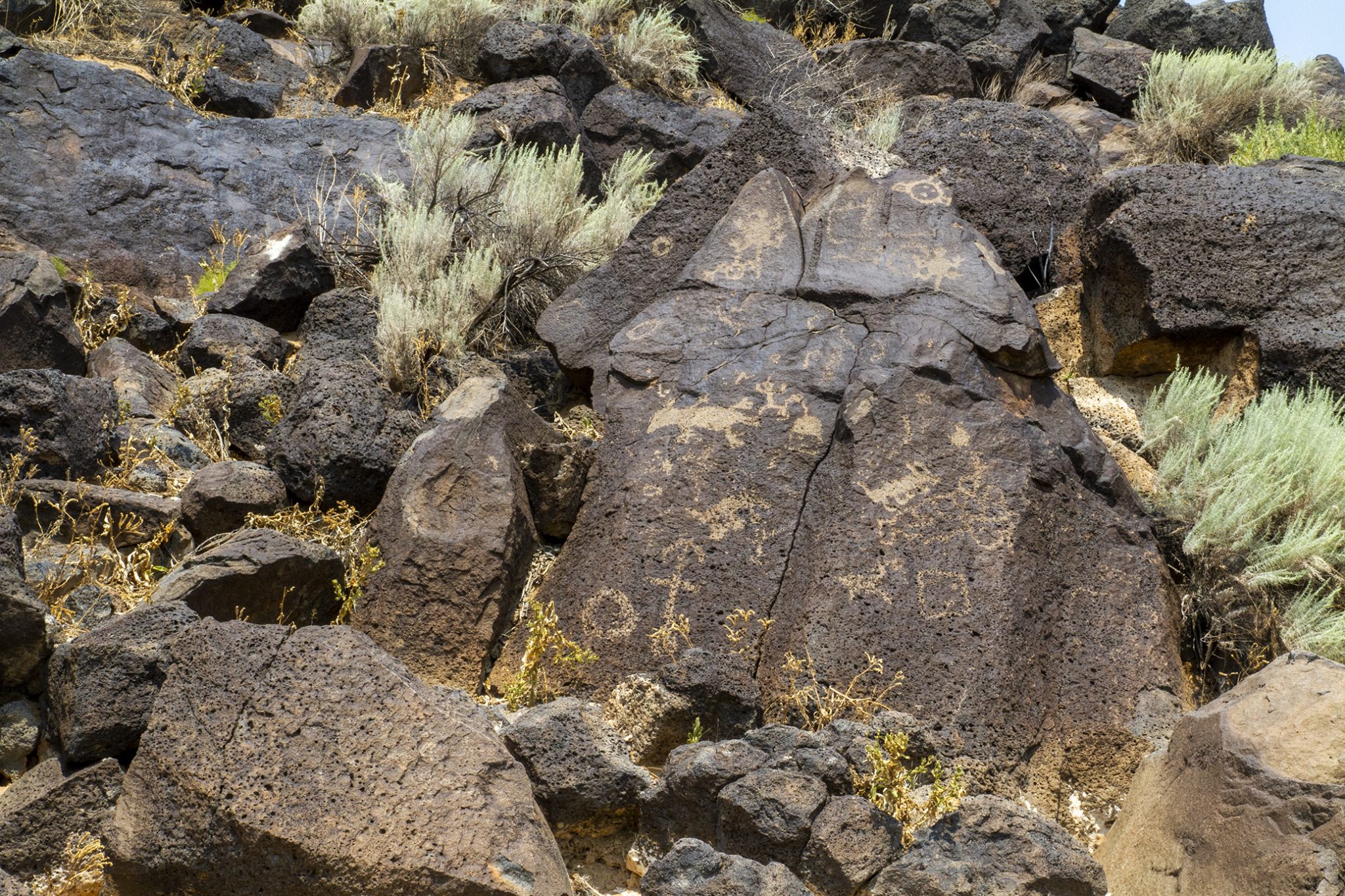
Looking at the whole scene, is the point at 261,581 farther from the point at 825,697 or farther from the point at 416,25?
the point at 416,25

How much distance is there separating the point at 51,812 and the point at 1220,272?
17.6ft

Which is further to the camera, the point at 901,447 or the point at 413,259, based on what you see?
the point at 413,259

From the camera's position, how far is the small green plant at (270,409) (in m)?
5.66

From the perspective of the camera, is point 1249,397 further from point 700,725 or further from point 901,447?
point 700,725

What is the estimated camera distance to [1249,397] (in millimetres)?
5855

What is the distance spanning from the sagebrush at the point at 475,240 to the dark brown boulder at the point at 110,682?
7.84ft

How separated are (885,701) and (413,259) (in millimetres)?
3824

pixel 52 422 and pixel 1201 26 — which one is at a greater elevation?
pixel 1201 26

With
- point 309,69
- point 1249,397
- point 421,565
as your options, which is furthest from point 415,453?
point 309,69

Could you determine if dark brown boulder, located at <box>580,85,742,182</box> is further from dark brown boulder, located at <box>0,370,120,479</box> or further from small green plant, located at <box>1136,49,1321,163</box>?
dark brown boulder, located at <box>0,370,120,479</box>

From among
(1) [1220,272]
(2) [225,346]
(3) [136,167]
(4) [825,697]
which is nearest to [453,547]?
(4) [825,697]

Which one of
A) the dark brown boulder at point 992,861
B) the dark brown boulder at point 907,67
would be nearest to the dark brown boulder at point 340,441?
the dark brown boulder at point 992,861

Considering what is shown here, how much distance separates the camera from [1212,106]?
32.2ft

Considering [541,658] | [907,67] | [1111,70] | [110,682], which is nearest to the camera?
[110,682]
